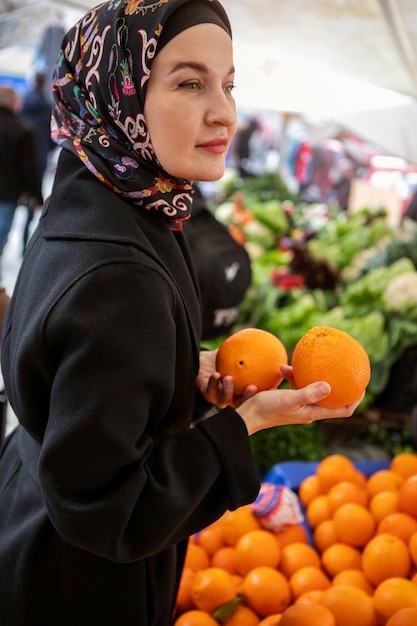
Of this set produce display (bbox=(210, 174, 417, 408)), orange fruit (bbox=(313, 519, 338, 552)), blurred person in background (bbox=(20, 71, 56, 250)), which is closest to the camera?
orange fruit (bbox=(313, 519, 338, 552))

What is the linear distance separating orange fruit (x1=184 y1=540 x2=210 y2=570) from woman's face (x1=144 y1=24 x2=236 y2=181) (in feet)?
4.49

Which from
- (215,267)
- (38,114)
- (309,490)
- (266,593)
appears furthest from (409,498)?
(38,114)

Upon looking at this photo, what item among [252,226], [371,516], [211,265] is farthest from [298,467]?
[252,226]

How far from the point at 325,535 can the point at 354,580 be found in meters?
0.32

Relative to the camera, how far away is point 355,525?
6.97 ft

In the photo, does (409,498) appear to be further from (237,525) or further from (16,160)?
(16,160)

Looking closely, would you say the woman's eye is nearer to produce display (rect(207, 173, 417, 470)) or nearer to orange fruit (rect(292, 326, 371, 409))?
orange fruit (rect(292, 326, 371, 409))

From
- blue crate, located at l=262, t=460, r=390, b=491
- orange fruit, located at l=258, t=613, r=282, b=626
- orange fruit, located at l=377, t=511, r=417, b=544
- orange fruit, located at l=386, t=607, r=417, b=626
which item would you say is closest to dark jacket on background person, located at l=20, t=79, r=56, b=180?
blue crate, located at l=262, t=460, r=390, b=491

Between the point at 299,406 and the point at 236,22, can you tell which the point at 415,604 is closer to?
the point at 299,406

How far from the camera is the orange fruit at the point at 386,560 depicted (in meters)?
1.87

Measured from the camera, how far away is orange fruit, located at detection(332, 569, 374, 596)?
1891 mm

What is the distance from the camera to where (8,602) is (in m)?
1.41

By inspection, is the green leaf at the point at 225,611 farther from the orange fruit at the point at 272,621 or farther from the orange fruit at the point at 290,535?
the orange fruit at the point at 290,535

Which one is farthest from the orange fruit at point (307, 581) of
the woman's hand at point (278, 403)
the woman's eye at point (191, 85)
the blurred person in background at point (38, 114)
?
the blurred person in background at point (38, 114)
